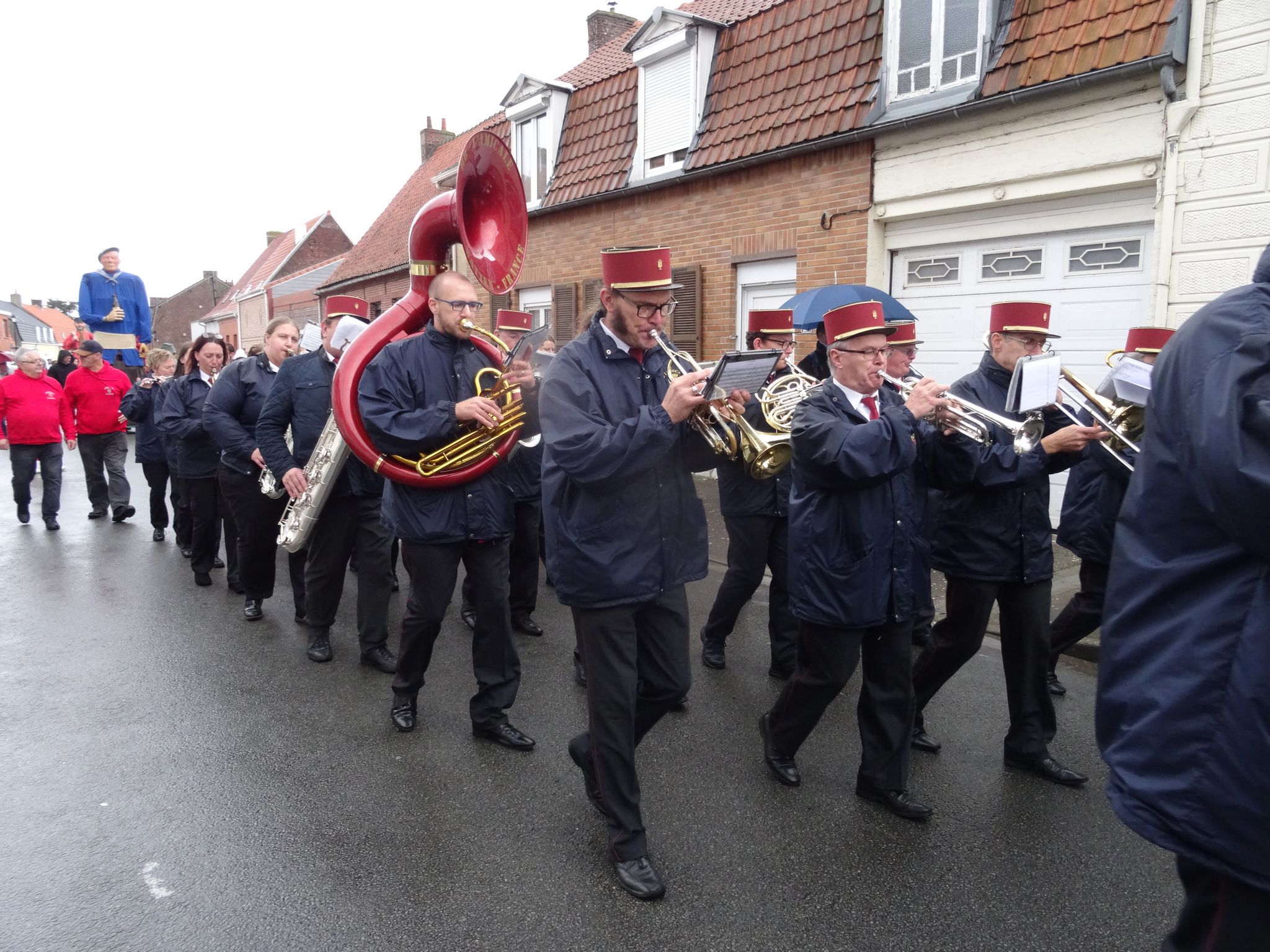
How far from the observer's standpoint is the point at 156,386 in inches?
366

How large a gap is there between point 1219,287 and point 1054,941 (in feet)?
19.2

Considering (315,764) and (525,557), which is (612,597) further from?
(525,557)

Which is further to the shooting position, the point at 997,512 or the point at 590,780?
the point at 997,512

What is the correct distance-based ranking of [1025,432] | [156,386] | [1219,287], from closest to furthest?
[1025,432], [1219,287], [156,386]

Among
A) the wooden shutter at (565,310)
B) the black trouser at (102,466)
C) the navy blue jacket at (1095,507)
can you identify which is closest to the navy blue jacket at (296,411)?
the navy blue jacket at (1095,507)

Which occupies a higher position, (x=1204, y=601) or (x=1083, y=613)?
(x=1204, y=601)

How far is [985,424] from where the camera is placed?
3488mm

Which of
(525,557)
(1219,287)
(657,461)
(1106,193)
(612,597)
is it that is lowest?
(525,557)

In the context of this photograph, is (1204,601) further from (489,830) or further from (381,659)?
(381,659)

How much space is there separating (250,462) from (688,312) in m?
6.87

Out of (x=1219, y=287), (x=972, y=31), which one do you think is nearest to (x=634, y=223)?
(x=972, y=31)

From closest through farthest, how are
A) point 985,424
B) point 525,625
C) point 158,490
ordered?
point 985,424
point 525,625
point 158,490

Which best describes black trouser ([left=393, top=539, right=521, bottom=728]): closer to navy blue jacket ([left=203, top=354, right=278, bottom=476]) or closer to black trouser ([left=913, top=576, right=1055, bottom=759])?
black trouser ([left=913, top=576, right=1055, bottom=759])

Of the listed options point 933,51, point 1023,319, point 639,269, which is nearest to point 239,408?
point 639,269
